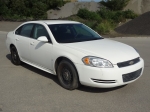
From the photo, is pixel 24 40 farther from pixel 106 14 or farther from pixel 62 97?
pixel 106 14

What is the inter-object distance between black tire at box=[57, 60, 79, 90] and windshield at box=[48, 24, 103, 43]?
0.68 m

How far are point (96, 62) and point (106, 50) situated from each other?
0.48 metres

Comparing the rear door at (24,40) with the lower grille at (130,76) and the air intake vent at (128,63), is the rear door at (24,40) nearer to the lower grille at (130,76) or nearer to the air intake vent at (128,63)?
the air intake vent at (128,63)

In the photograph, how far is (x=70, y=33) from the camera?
217 inches

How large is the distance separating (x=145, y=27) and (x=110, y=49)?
14405mm

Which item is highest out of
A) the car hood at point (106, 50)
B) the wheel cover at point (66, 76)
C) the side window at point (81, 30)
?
the side window at point (81, 30)

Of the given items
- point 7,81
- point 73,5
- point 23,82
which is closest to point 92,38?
point 23,82

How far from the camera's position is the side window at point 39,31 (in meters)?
5.50

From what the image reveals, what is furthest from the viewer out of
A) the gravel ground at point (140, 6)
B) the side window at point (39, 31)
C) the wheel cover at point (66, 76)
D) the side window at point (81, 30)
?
the gravel ground at point (140, 6)

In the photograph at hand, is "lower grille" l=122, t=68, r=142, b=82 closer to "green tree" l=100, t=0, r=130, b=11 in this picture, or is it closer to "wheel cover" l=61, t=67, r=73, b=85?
"wheel cover" l=61, t=67, r=73, b=85

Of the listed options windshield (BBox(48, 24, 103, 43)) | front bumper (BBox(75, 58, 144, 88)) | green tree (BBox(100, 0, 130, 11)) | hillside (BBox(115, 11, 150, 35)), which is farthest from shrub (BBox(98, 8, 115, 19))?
front bumper (BBox(75, 58, 144, 88))

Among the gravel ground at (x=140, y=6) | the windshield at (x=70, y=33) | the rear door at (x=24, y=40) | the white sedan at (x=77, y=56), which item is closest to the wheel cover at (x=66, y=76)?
the white sedan at (x=77, y=56)

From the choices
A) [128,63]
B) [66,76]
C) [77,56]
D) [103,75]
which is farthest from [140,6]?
[103,75]

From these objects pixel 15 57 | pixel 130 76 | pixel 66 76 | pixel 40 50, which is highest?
pixel 40 50
